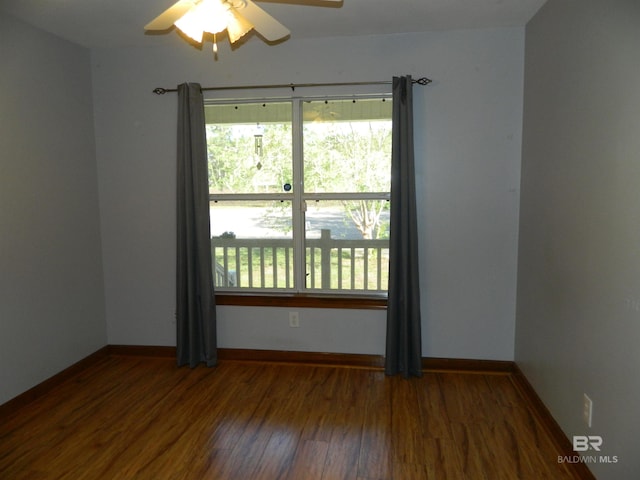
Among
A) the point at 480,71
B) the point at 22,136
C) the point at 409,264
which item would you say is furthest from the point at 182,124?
the point at 480,71

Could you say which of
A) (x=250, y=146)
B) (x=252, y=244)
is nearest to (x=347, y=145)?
(x=250, y=146)

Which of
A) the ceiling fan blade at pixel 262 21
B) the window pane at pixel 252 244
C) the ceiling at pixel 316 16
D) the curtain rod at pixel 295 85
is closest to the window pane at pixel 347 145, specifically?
the curtain rod at pixel 295 85

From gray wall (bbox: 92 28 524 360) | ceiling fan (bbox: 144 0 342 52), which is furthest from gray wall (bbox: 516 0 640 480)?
ceiling fan (bbox: 144 0 342 52)

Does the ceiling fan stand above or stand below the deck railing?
above

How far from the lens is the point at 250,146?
3357mm

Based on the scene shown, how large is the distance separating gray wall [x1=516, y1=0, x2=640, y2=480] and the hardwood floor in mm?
422

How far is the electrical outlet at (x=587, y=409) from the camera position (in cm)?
199

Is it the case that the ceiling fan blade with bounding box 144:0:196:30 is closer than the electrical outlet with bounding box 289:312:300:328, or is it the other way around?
the ceiling fan blade with bounding box 144:0:196:30

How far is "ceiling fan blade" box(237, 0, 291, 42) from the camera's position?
5.83 ft

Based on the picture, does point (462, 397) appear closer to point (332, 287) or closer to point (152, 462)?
point (332, 287)

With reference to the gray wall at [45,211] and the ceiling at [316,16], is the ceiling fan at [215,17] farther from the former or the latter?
the gray wall at [45,211]

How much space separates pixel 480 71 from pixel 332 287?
1.95m
